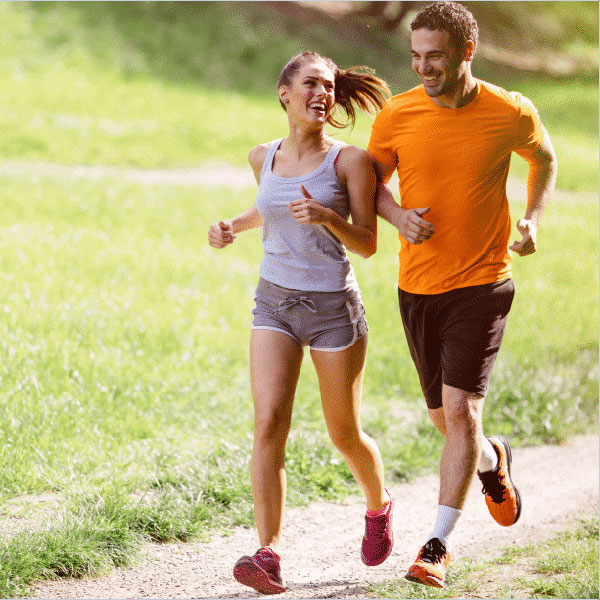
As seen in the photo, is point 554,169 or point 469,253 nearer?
point 469,253

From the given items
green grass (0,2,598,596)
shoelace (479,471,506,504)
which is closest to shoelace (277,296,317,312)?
shoelace (479,471,506,504)

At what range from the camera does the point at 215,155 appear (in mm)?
17562

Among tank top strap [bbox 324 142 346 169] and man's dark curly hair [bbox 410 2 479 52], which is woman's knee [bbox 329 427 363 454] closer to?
tank top strap [bbox 324 142 346 169]

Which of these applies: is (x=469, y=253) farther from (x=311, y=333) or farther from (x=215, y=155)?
(x=215, y=155)

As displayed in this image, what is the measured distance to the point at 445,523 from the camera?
4.36 metres

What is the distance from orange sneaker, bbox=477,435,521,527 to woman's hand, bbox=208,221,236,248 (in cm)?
174

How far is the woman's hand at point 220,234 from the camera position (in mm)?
4660

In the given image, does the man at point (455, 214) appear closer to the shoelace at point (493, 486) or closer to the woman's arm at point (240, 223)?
the woman's arm at point (240, 223)

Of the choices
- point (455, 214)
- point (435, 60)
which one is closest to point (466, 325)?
point (455, 214)

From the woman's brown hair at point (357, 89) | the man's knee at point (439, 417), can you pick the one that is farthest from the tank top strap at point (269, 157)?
the man's knee at point (439, 417)

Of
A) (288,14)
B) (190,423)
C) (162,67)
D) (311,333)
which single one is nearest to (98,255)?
(190,423)

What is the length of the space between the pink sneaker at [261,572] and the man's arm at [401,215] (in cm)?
145

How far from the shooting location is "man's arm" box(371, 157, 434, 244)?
432 centimetres

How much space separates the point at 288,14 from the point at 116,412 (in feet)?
76.5
